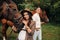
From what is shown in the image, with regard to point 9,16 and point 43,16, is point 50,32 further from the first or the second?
point 9,16

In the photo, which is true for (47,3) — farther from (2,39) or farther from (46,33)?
(2,39)

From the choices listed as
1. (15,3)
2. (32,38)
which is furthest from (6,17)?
(32,38)

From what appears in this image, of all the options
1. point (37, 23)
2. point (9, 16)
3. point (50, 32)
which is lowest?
point (50, 32)

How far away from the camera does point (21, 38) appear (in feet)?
11.1

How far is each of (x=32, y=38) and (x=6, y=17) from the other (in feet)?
1.56

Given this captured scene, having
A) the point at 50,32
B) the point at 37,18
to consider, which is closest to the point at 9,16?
the point at 37,18

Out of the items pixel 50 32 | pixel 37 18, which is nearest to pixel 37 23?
pixel 37 18

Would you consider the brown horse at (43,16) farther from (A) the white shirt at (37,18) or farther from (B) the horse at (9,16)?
(B) the horse at (9,16)

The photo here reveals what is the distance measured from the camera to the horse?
3.37m

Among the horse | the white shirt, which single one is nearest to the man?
the white shirt

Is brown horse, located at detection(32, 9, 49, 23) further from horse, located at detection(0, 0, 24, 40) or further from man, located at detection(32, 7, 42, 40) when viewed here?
horse, located at detection(0, 0, 24, 40)

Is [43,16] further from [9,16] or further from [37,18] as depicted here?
[9,16]

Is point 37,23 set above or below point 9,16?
below

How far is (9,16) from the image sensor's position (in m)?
3.40
